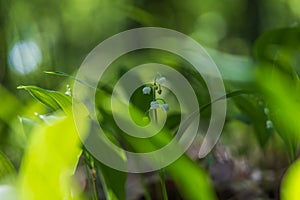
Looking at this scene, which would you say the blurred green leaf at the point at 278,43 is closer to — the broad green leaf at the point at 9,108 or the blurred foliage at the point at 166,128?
the blurred foliage at the point at 166,128

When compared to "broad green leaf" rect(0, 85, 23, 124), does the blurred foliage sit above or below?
below

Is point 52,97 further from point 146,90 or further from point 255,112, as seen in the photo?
point 255,112

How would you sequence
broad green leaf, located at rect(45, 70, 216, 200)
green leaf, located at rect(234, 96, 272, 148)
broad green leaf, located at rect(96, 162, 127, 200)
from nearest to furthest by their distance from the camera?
broad green leaf, located at rect(45, 70, 216, 200) → broad green leaf, located at rect(96, 162, 127, 200) → green leaf, located at rect(234, 96, 272, 148)

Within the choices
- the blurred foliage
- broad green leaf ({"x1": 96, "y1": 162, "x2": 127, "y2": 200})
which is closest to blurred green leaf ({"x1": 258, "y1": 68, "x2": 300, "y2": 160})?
the blurred foliage

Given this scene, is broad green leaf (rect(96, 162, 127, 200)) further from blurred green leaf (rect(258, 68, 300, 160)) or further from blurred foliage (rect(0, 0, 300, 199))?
blurred green leaf (rect(258, 68, 300, 160))

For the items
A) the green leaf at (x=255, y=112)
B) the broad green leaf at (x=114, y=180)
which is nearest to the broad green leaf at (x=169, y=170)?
the broad green leaf at (x=114, y=180)

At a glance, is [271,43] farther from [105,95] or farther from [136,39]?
[136,39]

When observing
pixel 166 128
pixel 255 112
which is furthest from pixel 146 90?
pixel 255 112

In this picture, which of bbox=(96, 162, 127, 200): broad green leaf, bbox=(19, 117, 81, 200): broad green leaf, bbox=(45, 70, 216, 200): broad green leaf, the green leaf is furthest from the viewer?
the green leaf
